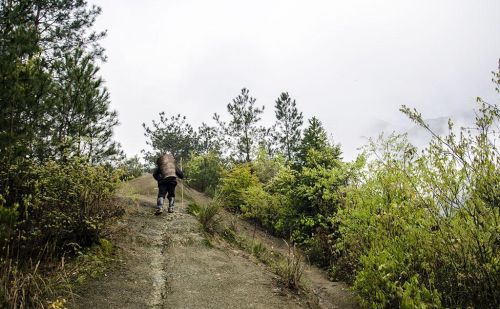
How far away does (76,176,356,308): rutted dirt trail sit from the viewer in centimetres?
517

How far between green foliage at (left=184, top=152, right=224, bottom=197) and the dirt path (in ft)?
36.7

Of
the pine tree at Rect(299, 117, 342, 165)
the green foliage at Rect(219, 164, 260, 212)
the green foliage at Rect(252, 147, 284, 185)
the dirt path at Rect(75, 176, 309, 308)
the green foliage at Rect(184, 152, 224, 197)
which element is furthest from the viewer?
the green foliage at Rect(184, 152, 224, 197)

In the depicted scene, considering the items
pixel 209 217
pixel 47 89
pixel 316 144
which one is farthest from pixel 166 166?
pixel 316 144

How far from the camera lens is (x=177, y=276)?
6.11m

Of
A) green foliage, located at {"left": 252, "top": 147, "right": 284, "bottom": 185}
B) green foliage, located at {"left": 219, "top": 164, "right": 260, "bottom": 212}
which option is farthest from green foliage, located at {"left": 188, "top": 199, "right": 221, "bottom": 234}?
green foliage, located at {"left": 252, "top": 147, "right": 284, "bottom": 185}

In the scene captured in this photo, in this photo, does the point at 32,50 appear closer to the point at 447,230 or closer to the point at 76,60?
the point at 76,60

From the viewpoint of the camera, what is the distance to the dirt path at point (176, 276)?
5.16m

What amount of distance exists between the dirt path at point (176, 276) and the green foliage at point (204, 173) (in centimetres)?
1119

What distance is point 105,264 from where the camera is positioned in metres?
6.01

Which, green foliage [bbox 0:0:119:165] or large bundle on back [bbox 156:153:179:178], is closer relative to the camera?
green foliage [bbox 0:0:119:165]

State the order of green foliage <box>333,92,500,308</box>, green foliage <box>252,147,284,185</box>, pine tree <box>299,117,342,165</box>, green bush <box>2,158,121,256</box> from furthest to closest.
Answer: green foliage <box>252,147,284,185</box> < pine tree <box>299,117,342,165</box> < green bush <box>2,158,121,256</box> < green foliage <box>333,92,500,308</box>

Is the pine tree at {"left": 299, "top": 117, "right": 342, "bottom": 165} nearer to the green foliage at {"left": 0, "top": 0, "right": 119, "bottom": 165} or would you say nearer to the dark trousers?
the dark trousers

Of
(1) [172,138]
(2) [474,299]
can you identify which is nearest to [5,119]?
(2) [474,299]

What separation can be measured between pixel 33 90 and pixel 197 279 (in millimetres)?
4364
